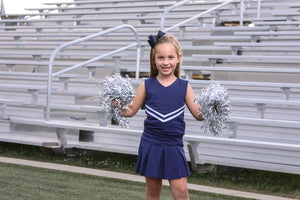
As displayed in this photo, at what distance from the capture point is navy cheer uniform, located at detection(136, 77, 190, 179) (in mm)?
2379

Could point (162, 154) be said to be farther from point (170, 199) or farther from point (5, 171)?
point (5, 171)

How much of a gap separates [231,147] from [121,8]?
625cm

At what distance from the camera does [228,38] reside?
6.91 m

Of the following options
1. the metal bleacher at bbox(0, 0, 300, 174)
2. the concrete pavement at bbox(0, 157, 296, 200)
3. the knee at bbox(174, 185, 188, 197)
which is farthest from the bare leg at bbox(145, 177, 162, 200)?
the metal bleacher at bbox(0, 0, 300, 174)

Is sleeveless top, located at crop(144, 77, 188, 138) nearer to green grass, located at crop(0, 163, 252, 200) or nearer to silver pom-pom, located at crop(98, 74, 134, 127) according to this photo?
silver pom-pom, located at crop(98, 74, 134, 127)

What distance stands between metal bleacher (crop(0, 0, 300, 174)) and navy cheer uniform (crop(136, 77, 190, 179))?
1665mm

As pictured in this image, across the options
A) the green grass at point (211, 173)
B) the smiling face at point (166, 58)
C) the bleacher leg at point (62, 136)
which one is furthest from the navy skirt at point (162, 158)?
the bleacher leg at point (62, 136)

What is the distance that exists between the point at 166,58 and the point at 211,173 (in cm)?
245

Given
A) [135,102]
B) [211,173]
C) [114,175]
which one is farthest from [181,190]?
[211,173]

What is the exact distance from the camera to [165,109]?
7.95ft

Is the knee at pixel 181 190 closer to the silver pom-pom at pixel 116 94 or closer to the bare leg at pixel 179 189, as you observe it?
Result: the bare leg at pixel 179 189

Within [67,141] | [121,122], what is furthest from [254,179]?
[121,122]

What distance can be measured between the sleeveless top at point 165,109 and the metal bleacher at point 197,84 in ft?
5.42

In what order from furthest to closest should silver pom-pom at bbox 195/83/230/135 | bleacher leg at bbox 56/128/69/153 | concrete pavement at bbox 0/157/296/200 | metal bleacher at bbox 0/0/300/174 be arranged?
bleacher leg at bbox 56/128/69/153
metal bleacher at bbox 0/0/300/174
concrete pavement at bbox 0/157/296/200
silver pom-pom at bbox 195/83/230/135
